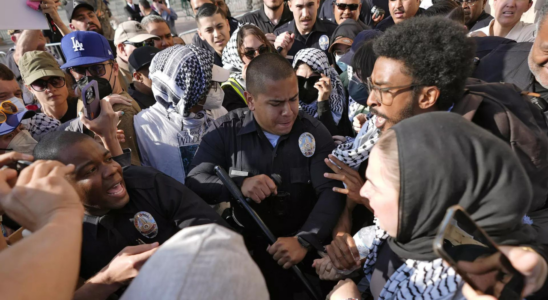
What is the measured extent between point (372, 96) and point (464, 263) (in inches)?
49.4

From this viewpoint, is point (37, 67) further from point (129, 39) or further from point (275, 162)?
point (275, 162)

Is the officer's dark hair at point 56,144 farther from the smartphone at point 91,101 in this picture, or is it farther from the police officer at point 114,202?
the smartphone at point 91,101

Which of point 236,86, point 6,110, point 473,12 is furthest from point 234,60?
point 473,12

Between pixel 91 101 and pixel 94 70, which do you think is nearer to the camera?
pixel 91 101

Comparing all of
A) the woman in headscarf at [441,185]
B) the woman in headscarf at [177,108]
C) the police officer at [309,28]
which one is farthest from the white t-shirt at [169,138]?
the police officer at [309,28]

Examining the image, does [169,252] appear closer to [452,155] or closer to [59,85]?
[452,155]

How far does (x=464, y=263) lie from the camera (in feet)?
3.43

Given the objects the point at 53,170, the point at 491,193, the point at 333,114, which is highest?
the point at 53,170

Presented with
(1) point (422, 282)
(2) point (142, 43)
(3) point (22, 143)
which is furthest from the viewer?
(2) point (142, 43)

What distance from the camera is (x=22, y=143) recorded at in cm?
250

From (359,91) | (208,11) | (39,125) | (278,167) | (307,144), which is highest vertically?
(208,11)

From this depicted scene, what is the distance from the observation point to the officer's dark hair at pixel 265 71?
239cm

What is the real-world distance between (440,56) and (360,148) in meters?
0.67

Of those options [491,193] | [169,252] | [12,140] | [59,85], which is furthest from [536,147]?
[59,85]
